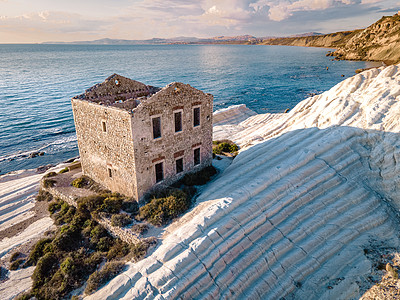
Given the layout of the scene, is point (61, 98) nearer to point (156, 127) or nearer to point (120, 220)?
point (156, 127)

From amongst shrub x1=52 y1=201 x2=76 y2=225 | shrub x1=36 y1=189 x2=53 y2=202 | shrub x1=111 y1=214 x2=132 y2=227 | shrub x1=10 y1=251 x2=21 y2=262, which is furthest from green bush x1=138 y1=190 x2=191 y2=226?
shrub x1=36 y1=189 x2=53 y2=202

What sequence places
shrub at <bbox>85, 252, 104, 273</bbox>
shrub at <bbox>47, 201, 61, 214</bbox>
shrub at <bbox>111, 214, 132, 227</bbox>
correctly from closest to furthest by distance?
shrub at <bbox>85, 252, 104, 273</bbox>
shrub at <bbox>111, 214, 132, 227</bbox>
shrub at <bbox>47, 201, 61, 214</bbox>

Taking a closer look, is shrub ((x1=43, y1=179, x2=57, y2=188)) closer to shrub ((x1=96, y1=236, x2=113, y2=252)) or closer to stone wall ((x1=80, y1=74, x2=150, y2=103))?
stone wall ((x1=80, y1=74, x2=150, y2=103))

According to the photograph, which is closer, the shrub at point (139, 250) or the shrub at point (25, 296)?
the shrub at point (25, 296)

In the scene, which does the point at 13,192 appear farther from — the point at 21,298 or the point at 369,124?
the point at 369,124

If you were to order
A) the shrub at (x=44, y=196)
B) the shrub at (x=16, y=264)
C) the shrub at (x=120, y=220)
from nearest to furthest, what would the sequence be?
the shrub at (x=16, y=264) → the shrub at (x=120, y=220) → the shrub at (x=44, y=196)

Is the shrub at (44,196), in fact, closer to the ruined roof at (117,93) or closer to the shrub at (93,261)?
the ruined roof at (117,93)

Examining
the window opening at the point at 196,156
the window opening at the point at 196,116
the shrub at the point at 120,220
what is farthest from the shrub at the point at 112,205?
the window opening at the point at 196,116
